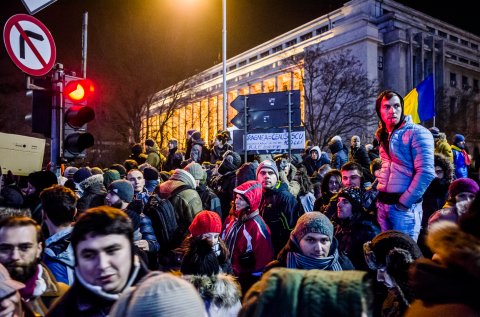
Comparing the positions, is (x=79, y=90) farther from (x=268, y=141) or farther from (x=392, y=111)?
(x=392, y=111)

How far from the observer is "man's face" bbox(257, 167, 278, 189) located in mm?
5754

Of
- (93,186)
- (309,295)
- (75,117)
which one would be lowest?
(309,295)

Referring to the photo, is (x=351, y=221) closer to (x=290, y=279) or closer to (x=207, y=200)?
(x=207, y=200)

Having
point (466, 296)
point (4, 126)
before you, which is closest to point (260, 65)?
point (4, 126)

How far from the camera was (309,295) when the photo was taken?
3.91 ft

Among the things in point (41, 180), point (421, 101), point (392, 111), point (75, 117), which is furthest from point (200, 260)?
point (421, 101)

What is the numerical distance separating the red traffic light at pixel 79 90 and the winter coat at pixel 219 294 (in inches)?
146

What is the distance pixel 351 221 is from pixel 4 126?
19.1m

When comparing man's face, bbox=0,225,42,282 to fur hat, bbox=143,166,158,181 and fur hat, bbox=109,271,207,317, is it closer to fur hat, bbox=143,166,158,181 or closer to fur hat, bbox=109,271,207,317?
fur hat, bbox=109,271,207,317

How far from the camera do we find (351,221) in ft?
15.2

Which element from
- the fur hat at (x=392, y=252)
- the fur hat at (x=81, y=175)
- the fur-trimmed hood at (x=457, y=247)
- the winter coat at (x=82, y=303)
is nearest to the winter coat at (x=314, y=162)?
the fur hat at (x=81, y=175)

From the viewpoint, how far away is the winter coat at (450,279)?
138cm

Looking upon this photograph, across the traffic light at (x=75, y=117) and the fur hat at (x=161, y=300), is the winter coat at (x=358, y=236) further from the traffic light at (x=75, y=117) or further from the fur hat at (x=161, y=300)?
the traffic light at (x=75, y=117)

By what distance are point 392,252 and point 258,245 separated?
1.84 m
